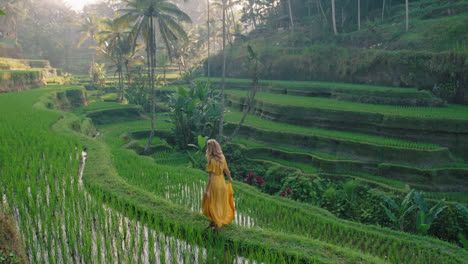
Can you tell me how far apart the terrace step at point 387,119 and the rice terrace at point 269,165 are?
4 centimetres

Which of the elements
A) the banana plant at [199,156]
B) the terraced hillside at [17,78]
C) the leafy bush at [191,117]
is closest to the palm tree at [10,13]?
the terraced hillside at [17,78]

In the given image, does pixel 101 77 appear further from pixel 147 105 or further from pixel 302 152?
pixel 302 152

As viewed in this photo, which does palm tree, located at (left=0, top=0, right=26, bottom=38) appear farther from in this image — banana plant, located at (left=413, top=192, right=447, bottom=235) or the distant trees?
banana plant, located at (left=413, top=192, right=447, bottom=235)

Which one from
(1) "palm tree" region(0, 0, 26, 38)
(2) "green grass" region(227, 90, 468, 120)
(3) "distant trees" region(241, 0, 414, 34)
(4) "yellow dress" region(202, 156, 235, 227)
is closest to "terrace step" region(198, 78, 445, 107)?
(2) "green grass" region(227, 90, 468, 120)

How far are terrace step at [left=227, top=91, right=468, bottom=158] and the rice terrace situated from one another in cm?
4

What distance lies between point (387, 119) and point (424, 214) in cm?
389

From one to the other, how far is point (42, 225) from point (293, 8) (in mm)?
25091

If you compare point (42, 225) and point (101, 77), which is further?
point (101, 77)

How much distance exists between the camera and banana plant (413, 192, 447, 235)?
5.75m

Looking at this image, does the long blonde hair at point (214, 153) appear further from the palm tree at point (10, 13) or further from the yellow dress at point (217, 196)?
the palm tree at point (10, 13)

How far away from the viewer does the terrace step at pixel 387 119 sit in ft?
27.7

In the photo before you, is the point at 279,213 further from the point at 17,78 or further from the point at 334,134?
the point at 17,78

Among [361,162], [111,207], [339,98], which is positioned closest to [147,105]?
[339,98]

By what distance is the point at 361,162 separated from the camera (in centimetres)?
829
